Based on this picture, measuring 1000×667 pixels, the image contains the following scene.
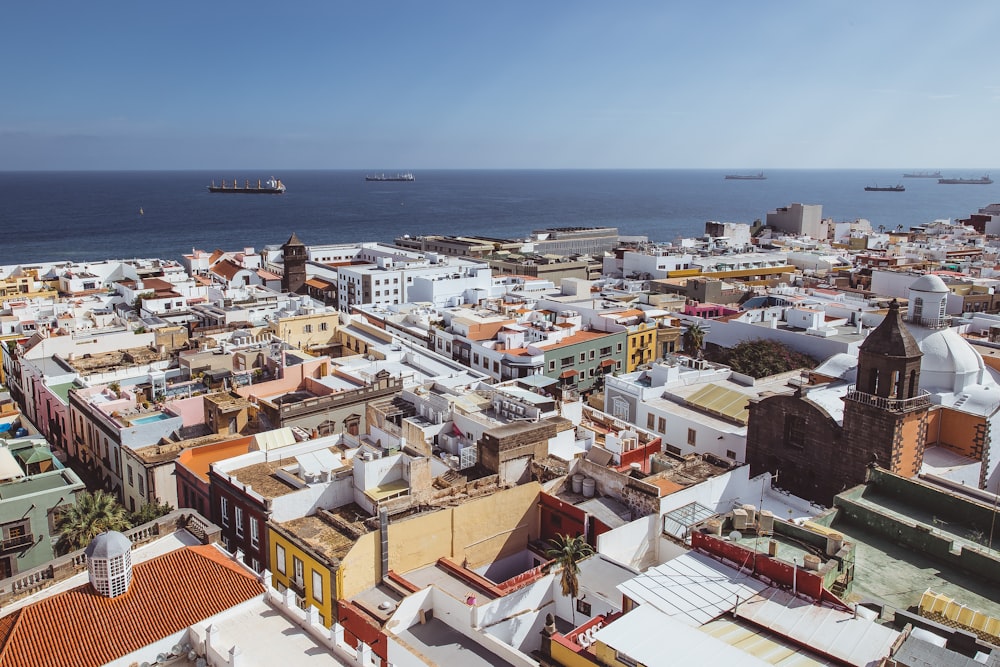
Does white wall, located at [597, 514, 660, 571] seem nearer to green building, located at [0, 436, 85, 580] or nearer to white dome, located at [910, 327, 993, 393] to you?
white dome, located at [910, 327, 993, 393]

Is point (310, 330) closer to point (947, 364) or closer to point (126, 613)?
point (126, 613)

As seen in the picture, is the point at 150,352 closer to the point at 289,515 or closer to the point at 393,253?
the point at 289,515

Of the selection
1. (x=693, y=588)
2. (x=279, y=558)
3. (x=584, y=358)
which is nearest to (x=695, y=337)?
(x=584, y=358)

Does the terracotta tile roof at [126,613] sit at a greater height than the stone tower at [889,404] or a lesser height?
lesser

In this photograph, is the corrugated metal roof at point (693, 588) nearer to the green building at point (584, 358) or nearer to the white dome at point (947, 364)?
the white dome at point (947, 364)

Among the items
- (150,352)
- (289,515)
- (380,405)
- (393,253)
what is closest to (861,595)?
(289,515)

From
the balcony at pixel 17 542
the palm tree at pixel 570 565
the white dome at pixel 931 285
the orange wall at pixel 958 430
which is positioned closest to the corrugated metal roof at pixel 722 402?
the orange wall at pixel 958 430

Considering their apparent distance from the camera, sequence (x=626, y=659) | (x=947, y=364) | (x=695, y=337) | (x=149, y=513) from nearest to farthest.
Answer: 1. (x=626, y=659)
2. (x=149, y=513)
3. (x=947, y=364)
4. (x=695, y=337)
